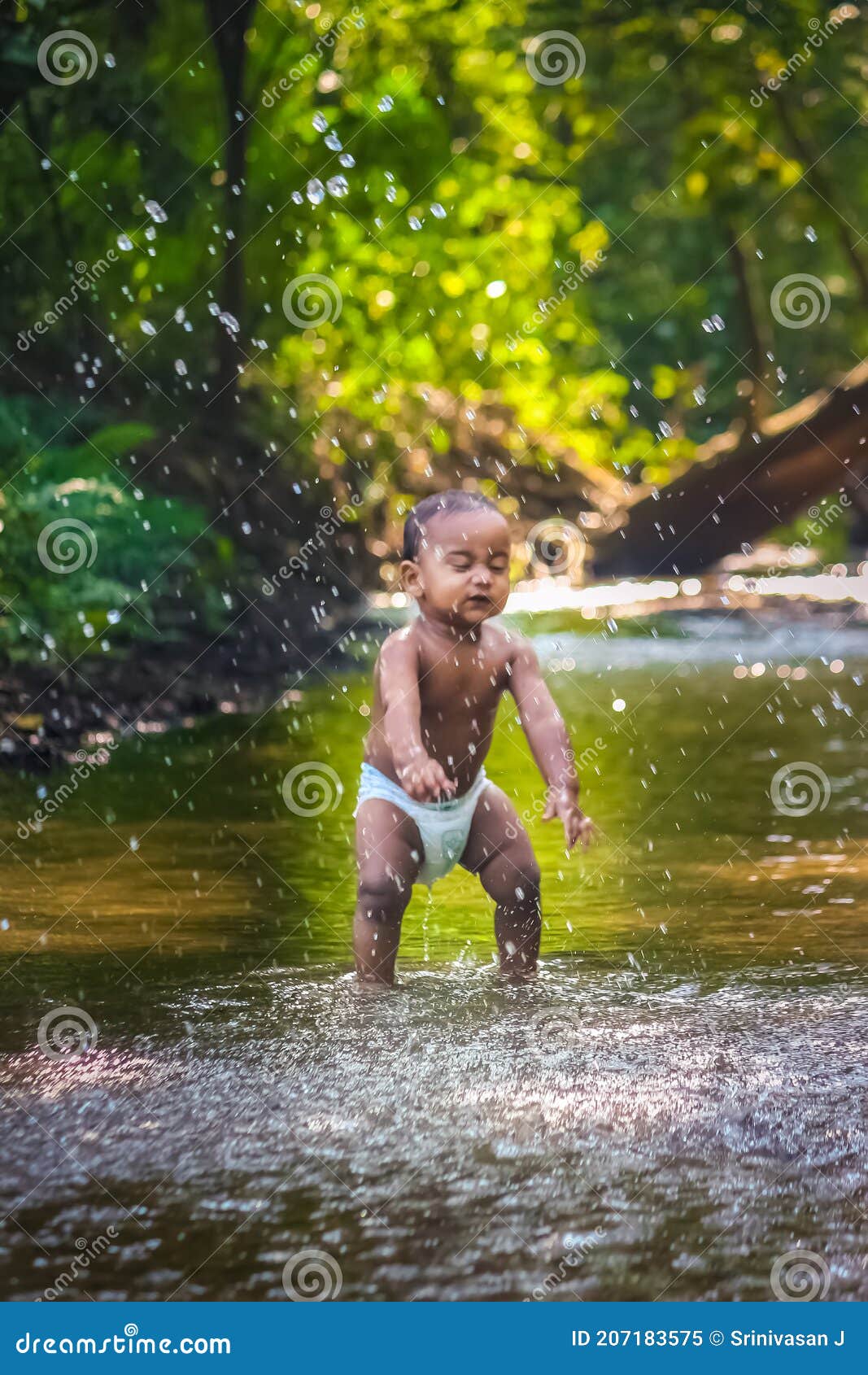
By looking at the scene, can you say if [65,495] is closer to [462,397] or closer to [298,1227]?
[298,1227]

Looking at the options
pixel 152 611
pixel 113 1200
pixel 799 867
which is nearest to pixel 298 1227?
pixel 113 1200

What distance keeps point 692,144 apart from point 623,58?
1694 mm

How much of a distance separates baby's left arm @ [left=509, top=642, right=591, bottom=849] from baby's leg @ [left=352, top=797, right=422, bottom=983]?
39cm
